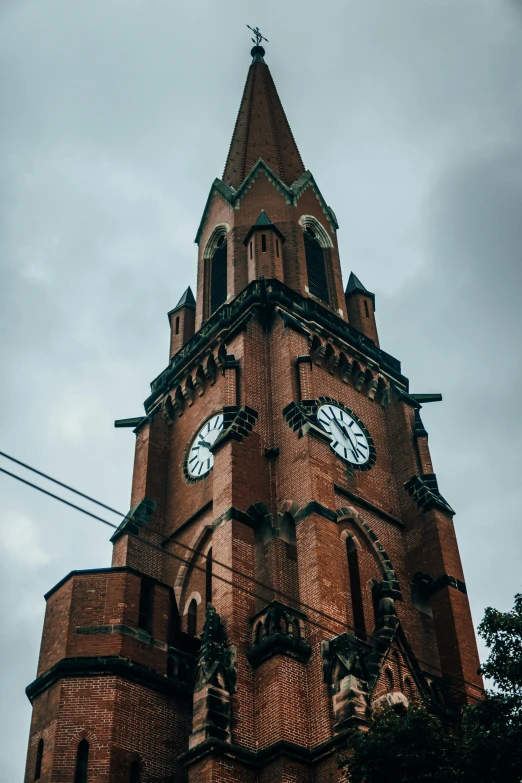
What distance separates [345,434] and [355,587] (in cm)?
626

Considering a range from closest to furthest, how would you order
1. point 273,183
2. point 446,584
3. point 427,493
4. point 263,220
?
point 446,584
point 427,493
point 263,220
point 273,183

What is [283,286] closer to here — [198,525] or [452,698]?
[198,525]

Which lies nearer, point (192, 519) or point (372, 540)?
point (372, 540)

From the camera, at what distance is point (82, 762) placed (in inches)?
966

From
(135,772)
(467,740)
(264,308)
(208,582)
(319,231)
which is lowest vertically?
(467,740)

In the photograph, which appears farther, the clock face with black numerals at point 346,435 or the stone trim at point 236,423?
the clock face with black numerals at point 346,435

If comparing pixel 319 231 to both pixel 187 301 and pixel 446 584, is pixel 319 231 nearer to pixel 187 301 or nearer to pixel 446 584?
pixel 187 301

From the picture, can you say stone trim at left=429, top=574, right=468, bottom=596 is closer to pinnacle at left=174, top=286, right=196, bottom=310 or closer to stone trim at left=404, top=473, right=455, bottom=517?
stone trim at left=404, top=473, right=455, bottom=517

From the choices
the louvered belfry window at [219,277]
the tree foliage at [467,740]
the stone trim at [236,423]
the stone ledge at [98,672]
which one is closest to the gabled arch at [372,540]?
the stone trim at [236,423]

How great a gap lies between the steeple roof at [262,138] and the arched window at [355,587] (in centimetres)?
2065

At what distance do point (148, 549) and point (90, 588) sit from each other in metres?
6.65

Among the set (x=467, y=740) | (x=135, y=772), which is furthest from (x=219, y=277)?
(x=467, y=740)

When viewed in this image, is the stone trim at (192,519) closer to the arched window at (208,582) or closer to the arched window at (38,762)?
the arched window at (208,582)

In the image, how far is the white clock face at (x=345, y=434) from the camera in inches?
1366
